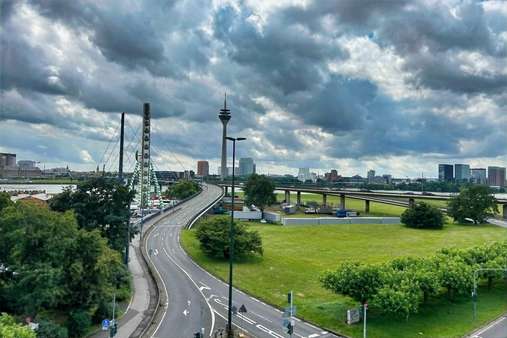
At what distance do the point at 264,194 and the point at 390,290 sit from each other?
283ft

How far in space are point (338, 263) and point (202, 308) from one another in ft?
81.8

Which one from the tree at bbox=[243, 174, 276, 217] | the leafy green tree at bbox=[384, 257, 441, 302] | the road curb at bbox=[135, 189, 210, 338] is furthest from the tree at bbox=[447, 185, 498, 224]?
the road curb at bbox=[135, 189, 210, 338]

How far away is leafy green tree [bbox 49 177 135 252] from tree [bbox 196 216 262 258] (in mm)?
13987

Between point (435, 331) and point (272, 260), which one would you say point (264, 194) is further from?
point (435, 331)

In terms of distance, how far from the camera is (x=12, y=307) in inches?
1233

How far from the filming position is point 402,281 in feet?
110

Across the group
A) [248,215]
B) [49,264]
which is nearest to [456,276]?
[49,264]

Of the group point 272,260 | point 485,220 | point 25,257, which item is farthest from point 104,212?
point 485,220

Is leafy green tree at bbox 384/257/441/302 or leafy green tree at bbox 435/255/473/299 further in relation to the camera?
leafy green tree at bbox 435/255/473/299

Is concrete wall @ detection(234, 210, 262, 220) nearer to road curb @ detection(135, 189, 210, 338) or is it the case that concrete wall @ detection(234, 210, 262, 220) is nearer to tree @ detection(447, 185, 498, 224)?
road curb @ detection(135, 189, 210, 338)

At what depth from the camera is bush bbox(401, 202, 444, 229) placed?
320 feet

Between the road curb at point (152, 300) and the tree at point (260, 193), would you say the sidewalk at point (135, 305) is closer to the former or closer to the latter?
the road curb at point (152, 300)

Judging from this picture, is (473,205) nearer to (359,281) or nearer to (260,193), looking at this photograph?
(260,193)

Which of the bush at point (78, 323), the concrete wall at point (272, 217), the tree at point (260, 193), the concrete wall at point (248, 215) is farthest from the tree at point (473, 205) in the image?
the bush at point (78, 323)
